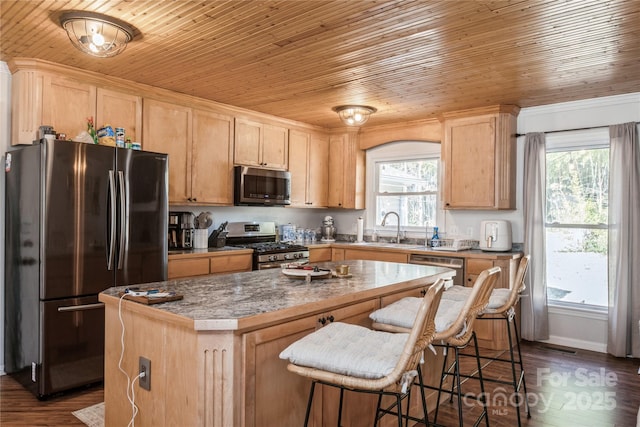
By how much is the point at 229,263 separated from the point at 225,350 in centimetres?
278

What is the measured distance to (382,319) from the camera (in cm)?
229

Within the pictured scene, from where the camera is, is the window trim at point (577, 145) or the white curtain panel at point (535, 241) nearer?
the window trim at point (577, 145)

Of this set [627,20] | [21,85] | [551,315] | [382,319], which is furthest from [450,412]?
[21,85]

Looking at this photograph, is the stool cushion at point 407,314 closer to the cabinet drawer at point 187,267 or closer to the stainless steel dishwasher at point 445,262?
the stainless steel dishwasher at point 445,262

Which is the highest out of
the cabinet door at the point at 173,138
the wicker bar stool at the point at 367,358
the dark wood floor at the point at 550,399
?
the cabinet door at the point at 173,138

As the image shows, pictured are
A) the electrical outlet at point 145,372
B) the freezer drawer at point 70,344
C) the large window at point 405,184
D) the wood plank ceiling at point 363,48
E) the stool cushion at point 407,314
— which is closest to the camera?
the electrical outlet at point 145,372

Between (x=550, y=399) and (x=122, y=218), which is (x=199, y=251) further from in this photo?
(x=550, y=399)

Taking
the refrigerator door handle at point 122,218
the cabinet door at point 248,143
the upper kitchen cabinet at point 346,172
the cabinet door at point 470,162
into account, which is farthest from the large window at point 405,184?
the refrigerator door handle at point 122,218

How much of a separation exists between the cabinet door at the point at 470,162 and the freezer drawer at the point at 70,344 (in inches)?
144

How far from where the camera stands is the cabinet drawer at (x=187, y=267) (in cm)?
390

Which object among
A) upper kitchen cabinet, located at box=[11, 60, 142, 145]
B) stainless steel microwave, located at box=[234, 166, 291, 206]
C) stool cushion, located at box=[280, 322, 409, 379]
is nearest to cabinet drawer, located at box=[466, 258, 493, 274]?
stainless steel microwave, located at box=[234, 166, 291, 206]

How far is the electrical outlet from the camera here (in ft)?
6.17

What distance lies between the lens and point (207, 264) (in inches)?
165

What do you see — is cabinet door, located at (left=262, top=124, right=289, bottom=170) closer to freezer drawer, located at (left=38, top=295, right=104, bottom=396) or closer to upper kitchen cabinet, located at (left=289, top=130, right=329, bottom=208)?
upper kitchen cabinet, located at (left=289, top=130, right=329, bottom=208)
